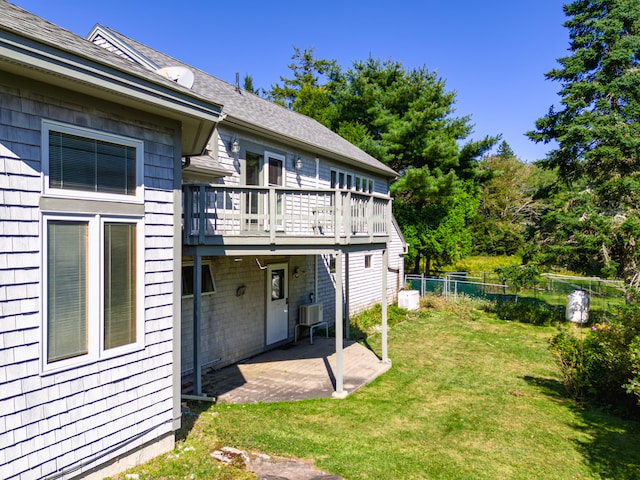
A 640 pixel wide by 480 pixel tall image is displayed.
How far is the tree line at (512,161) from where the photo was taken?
50.5 feet

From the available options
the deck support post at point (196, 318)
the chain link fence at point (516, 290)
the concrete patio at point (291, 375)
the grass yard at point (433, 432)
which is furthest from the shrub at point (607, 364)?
the chain link fence at point (516, 290)

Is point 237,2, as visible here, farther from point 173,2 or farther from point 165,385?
point 165,385

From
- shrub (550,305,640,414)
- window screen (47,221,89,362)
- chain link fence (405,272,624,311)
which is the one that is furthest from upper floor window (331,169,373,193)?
window screen (47,221,89,362)

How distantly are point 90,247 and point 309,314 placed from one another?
799 centimetres

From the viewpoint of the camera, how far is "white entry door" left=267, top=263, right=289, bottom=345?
10766 mm

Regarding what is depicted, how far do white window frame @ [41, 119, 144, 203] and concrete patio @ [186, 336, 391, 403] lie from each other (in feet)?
13.8

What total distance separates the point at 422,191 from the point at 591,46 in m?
10.6

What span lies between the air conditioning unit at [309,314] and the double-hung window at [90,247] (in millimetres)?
7208

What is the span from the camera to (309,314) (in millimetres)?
11734

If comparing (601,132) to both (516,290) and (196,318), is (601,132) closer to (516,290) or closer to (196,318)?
(516,290)

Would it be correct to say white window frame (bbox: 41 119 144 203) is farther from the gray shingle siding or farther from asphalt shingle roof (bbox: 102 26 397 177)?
asphalt shingle roof (bbox: 102 26 397 177)

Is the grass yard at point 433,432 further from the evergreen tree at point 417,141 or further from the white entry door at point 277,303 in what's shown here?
the evergreen tree at point 417,141

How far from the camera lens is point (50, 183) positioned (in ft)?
13.1

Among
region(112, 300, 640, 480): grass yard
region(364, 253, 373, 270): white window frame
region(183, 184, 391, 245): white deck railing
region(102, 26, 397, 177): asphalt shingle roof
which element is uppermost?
region(102, 26, 397, 177): asphalt shingle roof
